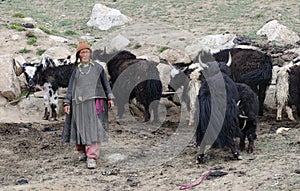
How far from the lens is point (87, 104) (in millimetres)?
6535

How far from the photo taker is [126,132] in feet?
27.3

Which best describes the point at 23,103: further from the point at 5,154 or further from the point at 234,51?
the point at 234,51

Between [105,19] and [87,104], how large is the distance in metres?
12.0

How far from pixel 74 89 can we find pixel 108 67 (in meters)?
3.57

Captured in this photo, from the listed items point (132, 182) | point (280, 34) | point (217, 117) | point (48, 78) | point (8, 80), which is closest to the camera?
point (132, 182)

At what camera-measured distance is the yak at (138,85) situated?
897 centimetres

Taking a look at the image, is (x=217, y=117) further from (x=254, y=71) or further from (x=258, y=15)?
(x=258, y=15)

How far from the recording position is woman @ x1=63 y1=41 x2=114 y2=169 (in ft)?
21.3

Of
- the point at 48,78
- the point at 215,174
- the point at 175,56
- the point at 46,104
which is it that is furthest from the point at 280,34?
the point at 215,174

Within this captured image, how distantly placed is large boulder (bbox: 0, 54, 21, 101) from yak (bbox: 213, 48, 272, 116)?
4.08m

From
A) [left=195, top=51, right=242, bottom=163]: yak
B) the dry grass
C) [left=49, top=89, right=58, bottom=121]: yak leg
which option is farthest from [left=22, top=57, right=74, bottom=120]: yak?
the dry grass

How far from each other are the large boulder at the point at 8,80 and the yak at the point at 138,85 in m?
1.89

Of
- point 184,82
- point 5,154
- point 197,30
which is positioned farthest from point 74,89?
point 197,30

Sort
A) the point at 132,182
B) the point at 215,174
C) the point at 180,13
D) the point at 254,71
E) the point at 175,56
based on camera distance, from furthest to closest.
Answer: the point at 180,13, the point at 175,56, the point at 254,71, the point at 132,182, the point at 215,174
